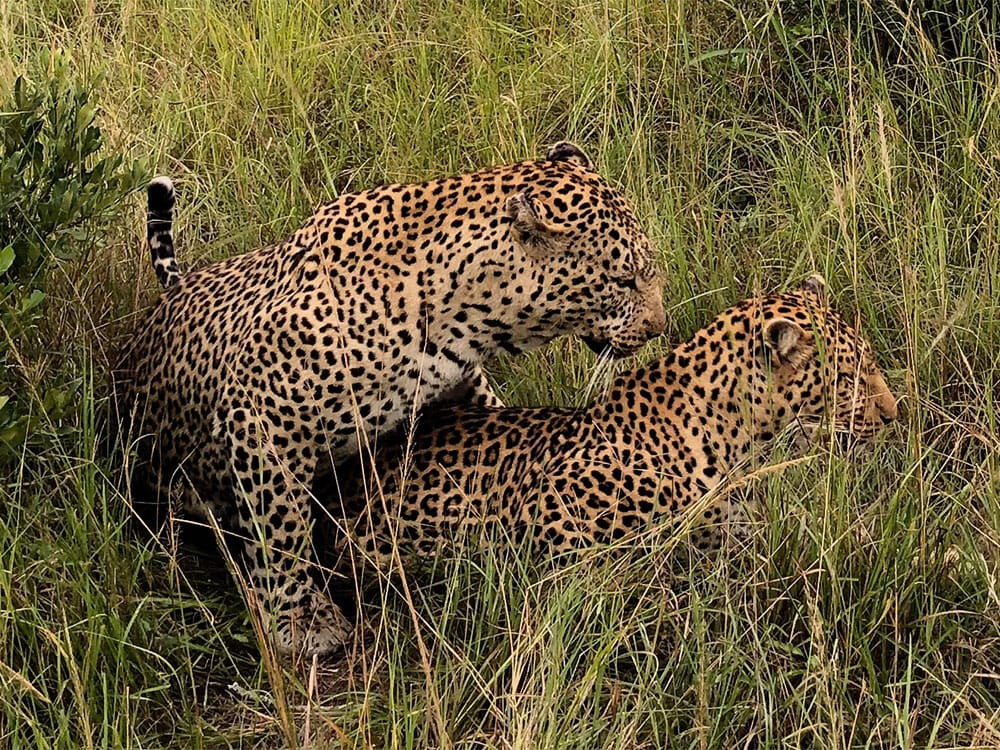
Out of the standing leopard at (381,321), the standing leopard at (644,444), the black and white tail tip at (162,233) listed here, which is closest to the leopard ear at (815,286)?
the standing leopard at (644,444)

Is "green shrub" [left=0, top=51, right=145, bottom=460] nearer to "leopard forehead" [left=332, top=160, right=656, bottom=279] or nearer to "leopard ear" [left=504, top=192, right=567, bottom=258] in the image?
"leopard forehead" [left=332, top=160, right=656, bottom=279]

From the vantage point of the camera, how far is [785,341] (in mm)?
4273

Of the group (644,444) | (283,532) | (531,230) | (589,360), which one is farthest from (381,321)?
(589,360)

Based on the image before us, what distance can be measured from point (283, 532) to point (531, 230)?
3.31ft

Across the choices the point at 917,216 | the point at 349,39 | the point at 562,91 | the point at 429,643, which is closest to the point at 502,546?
the point at 429,643

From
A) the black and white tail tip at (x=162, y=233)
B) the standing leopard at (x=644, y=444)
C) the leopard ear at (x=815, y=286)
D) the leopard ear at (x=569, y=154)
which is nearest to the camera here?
the standing leopard at (x=644, y=444)

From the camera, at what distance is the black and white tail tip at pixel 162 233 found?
16.6 feet

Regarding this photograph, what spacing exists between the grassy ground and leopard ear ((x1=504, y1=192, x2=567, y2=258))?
2.38 feet

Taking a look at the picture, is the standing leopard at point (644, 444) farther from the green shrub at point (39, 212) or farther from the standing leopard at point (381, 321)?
the green shrub at point (39, 212)

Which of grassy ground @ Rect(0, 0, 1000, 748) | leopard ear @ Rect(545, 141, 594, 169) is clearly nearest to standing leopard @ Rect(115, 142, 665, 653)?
leopard ear @ Rect(545, 141, 594, 169)

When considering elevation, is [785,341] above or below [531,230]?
below

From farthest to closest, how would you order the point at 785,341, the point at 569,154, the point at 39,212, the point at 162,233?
the point at 162,233 → the point at 569,154 → the point at 39,212 → the point at 785,341

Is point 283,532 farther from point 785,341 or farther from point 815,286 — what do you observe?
point 815,286

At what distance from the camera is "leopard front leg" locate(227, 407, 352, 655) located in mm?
4391
